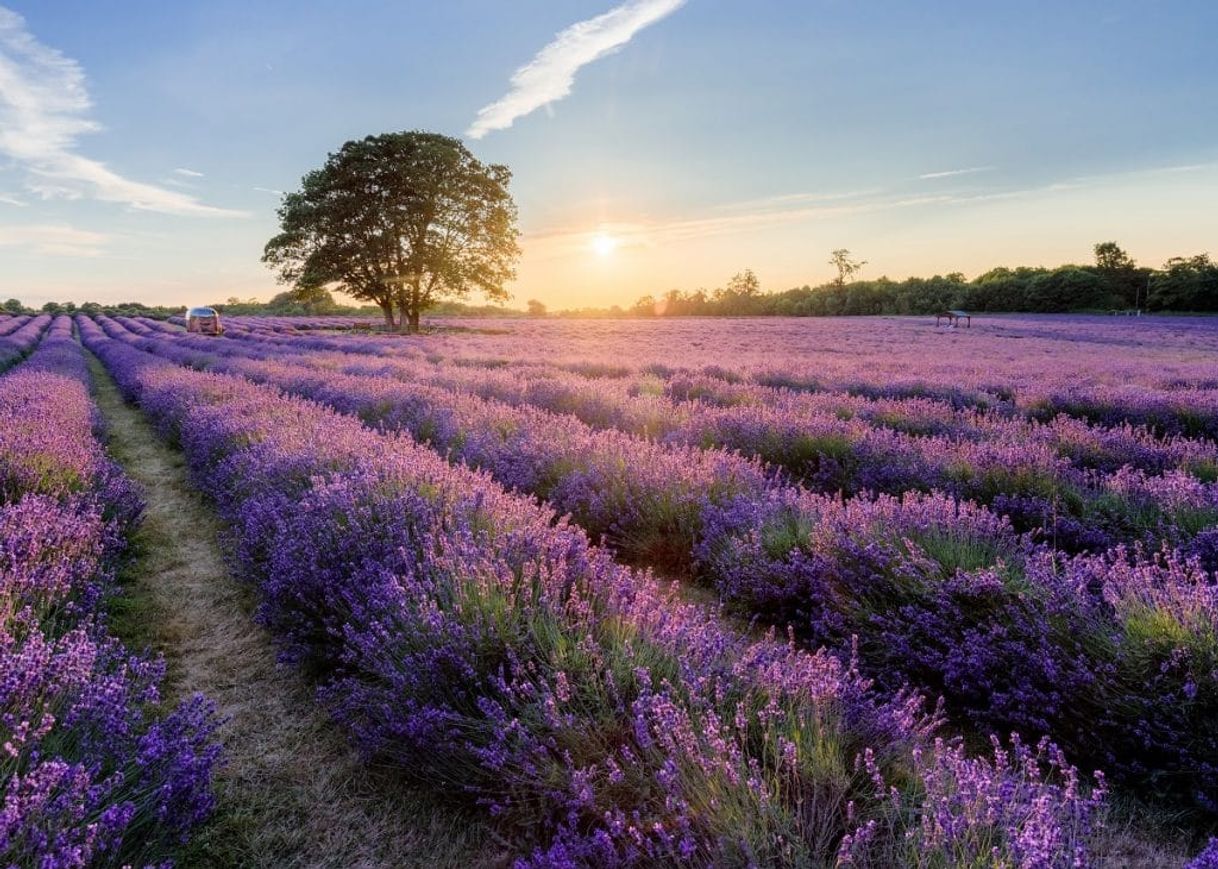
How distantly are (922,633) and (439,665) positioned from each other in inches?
82.5

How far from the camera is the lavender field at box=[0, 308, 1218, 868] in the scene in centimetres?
161

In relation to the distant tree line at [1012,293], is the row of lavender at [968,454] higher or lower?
lower

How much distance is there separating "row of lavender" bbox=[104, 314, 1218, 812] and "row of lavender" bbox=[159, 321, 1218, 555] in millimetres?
369

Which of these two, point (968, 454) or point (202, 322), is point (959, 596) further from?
point (202, 322)

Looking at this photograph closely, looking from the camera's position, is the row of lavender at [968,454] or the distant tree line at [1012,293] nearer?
the row of lavender at [968,454]

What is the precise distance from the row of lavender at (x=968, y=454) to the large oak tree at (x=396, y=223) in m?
23.5

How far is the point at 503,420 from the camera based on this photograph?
22.2 ft

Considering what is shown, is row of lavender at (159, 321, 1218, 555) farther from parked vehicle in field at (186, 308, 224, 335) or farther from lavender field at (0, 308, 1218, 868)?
parked vehicle in field at (186, 308, 224, 335)

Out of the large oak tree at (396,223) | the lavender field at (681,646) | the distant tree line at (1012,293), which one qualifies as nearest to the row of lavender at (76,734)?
the lavender field at (681,646)

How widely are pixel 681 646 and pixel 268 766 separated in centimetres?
166

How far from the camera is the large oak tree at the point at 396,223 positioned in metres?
29.4

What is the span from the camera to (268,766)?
2480mm

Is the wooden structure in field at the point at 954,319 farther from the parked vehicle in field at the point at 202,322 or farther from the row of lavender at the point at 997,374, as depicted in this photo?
the parked vehicle in field at the point at 202,322

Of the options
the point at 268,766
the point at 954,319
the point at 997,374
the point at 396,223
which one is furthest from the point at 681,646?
the point at 954,319
